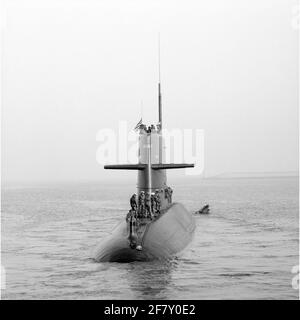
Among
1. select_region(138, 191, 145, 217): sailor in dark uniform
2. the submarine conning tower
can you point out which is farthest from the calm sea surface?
the submarine conning tower

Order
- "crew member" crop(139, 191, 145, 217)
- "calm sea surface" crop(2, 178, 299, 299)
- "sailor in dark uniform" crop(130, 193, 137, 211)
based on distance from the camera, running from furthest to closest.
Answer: "crew member" crop(139, 191, 145, 217)
"sailor in dark uniform" crop(130, 193, 137, 211)
"calm sea surface" crop(2, 178, 299, 299)

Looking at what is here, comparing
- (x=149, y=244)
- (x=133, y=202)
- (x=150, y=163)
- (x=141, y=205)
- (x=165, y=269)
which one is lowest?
(x=165, y=269)

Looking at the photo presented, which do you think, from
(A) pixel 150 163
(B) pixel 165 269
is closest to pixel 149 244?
(B) pixel 165 269

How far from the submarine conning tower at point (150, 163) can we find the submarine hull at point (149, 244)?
6.59ft

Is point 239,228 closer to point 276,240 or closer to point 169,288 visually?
point 276,240

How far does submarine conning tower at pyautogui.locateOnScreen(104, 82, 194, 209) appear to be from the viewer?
22.4 metres

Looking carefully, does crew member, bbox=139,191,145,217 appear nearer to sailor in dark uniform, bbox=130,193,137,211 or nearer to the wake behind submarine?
the wake behind submarine

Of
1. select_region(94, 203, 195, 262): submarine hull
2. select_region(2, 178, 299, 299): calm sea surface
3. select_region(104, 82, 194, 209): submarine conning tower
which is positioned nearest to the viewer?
select_region(2, 178, 299, 299): calm sea surface

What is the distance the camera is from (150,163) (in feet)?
74.1

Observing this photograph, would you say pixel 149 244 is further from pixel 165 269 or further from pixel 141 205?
pixel 141 205

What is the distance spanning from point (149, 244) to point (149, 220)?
2909 millimetres

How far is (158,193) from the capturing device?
78.4 feet
